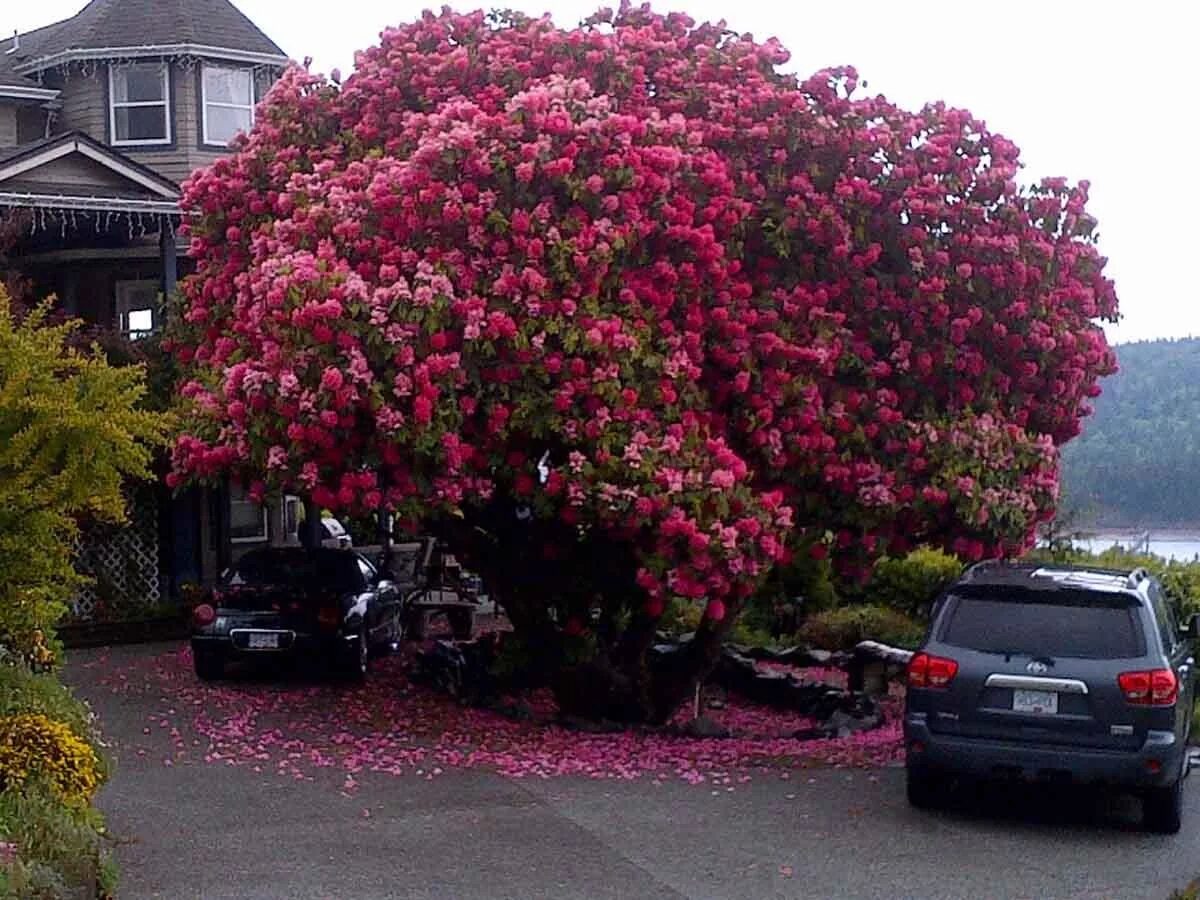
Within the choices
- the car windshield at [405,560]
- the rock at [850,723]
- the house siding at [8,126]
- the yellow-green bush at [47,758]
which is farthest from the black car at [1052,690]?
the house siding at [8,126]

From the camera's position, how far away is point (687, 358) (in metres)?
12.4

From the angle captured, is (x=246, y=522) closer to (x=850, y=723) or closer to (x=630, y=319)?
(x=850, y=723)

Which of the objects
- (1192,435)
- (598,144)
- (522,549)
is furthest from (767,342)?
(1192,435)

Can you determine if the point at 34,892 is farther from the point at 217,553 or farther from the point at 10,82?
the point at 10,82

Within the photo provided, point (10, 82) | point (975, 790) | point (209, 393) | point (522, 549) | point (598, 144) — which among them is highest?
point (10, 82)

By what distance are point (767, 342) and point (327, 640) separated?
6293mm

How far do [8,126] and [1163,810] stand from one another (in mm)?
21873

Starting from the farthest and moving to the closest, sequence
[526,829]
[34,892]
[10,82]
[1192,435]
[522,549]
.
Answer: [10,82] < [1192,435] < [522,549] < [526,829] < [34,892]

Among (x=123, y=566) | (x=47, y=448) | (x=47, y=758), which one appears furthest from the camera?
(x=123, y=566)

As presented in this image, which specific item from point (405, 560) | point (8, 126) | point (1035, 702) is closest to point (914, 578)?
point (405, 560)

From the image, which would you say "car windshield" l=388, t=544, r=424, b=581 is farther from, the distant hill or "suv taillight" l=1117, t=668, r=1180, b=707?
"suv taillight" l=1117, t=668, r=1180, b=707

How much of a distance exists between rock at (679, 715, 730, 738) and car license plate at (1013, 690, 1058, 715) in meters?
4.37

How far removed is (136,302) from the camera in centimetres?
2703

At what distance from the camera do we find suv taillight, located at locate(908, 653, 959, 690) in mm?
10406
